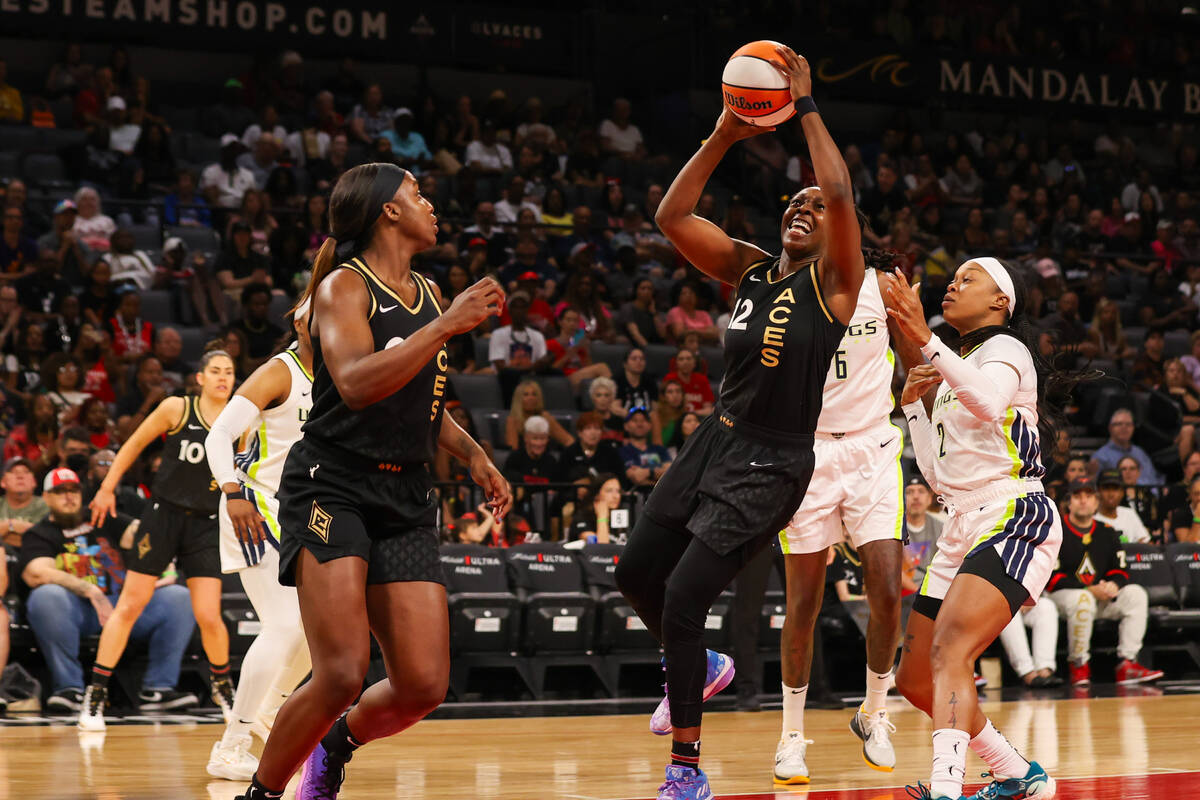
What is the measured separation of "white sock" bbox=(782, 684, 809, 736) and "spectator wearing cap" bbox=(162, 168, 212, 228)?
894cm

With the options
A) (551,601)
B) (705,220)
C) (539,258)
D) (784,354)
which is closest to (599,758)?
(784,354)

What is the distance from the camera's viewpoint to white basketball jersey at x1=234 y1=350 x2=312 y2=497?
579cm

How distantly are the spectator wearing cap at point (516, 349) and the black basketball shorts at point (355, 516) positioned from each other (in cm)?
794

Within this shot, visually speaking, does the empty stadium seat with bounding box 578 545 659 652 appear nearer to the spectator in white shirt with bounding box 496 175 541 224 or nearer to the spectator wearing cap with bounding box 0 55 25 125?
the spectator in white shirt with bounding box 496 175 541 224

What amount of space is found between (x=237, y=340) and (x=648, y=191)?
605 centimetres

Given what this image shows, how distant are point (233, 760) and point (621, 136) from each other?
11891mm

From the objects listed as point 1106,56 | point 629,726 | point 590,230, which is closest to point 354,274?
point 629,726

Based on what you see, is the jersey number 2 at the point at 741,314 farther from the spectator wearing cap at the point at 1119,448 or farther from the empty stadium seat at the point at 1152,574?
the spectator wearing cap at the point at 1119,448

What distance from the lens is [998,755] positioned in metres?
4.80

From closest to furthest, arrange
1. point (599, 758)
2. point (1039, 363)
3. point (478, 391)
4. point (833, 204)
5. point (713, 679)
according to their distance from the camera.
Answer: point (833, 204), point (1039, 363), point (713, 679), point (599, 758), point (478, 391)

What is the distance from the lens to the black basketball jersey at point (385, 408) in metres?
4.05

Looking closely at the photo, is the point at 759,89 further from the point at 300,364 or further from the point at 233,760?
the point at 233,760

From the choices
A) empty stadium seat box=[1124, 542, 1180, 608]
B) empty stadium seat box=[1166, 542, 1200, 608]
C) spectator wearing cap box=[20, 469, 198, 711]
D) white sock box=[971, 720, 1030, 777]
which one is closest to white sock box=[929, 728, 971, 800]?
white sock box=[971, 720, 1030, 777]

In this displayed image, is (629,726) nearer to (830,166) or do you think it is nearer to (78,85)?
(830,166)
